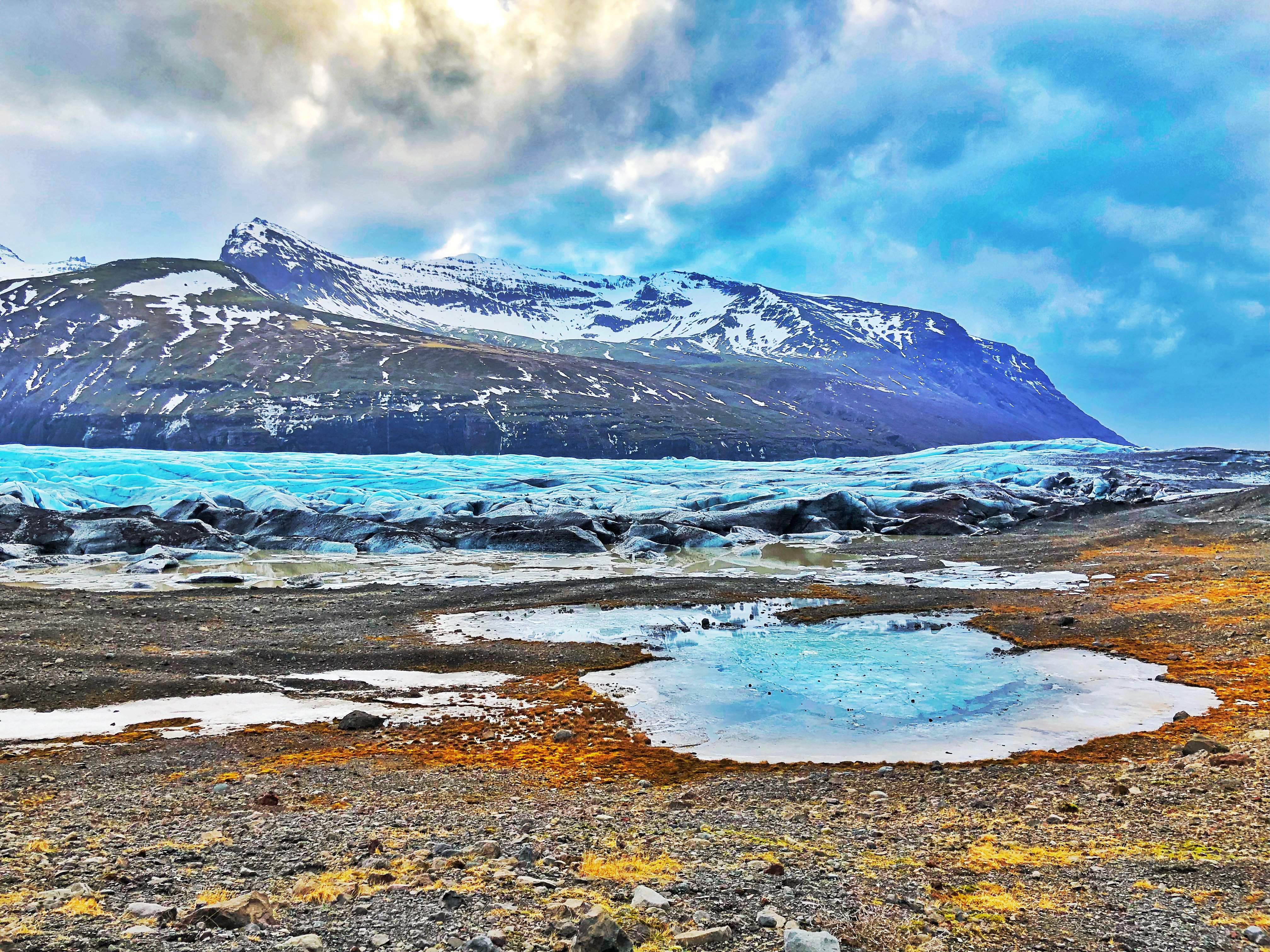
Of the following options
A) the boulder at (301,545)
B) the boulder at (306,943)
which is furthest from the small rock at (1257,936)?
the boulder at (301,545)

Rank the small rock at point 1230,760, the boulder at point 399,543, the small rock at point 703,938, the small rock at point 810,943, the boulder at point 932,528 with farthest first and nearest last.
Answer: the boulder at point 932,528, the boulder at point 399,543, the small rock at point 1230,760, the small rock at point 703,938, the small rock at point 810,943

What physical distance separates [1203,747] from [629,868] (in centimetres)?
742

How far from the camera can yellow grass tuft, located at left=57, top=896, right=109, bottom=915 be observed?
4520 millimetres

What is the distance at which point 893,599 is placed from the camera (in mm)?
23094

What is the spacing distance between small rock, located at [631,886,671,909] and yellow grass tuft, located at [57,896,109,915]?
10.8 ft

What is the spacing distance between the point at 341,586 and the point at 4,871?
22751 millimetres

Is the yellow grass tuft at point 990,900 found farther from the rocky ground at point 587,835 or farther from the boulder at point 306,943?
the boulder at point 306,943

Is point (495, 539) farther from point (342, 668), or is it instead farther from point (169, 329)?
point (169, 329)

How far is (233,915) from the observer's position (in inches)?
174

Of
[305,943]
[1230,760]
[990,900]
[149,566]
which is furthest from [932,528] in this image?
[305,943]

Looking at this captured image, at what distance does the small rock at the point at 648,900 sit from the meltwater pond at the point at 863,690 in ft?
15.4

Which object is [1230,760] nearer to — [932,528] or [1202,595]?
[1202,595]

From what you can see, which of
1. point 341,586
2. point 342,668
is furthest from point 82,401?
point 342,668

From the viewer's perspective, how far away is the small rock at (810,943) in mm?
4297
